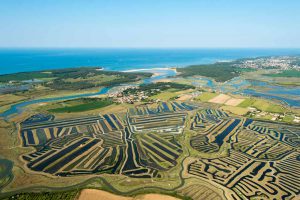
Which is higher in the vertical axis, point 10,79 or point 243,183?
point 10,79

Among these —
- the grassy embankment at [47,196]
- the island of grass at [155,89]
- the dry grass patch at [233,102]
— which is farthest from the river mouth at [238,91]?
the grassy embankment at [47,196]

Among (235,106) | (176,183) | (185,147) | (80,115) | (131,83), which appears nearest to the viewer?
(176,183)

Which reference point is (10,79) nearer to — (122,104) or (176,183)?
(122,104)

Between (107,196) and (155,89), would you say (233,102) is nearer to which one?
(155,89)

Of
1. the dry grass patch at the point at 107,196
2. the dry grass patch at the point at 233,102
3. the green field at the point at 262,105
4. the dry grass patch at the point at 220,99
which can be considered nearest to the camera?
the dry grass patch at the point at 107,196

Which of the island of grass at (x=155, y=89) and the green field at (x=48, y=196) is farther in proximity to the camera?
the island of grass at (x=155, y=89)

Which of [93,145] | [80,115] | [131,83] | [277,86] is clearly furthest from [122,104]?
[277,86]

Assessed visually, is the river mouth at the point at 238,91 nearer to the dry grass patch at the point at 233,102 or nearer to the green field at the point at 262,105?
the green field at the point at 262,105

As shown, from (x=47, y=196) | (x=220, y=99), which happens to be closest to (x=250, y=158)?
(x=47, y=196)
